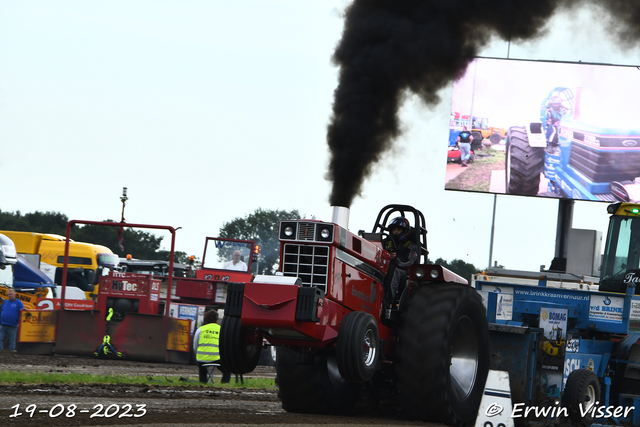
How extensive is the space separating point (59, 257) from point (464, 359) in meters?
22.5

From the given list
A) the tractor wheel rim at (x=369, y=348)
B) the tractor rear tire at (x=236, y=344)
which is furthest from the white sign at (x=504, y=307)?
the tractor rear tire at (x=236, y=344)

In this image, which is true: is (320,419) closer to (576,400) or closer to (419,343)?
(419,343)

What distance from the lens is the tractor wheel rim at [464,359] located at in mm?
8617

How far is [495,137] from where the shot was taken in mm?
25641

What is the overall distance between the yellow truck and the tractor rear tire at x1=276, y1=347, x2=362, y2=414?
62.5 feet

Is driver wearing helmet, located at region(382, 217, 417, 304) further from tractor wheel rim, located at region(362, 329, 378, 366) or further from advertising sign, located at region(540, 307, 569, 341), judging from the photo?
advertising sign, located at region(540, 307, 569, 341)

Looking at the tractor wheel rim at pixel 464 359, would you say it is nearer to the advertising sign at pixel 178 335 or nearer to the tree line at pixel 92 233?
the advertising sign at pixel 178 335

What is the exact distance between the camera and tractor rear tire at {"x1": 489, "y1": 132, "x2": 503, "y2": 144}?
84.1 feet

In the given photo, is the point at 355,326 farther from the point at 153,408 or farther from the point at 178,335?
the point at 178,335

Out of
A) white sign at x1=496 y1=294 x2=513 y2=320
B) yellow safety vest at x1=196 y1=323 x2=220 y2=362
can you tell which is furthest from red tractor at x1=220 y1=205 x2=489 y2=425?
yellow safety vest at x1=196 y1=323 x2=220 y2=362

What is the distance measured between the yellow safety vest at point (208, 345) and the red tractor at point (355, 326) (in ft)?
17.6

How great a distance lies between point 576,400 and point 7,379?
283 inches

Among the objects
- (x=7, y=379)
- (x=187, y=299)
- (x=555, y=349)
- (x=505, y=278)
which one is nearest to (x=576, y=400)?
(x=555, y=349)

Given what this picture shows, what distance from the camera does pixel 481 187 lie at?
25.8 meters
